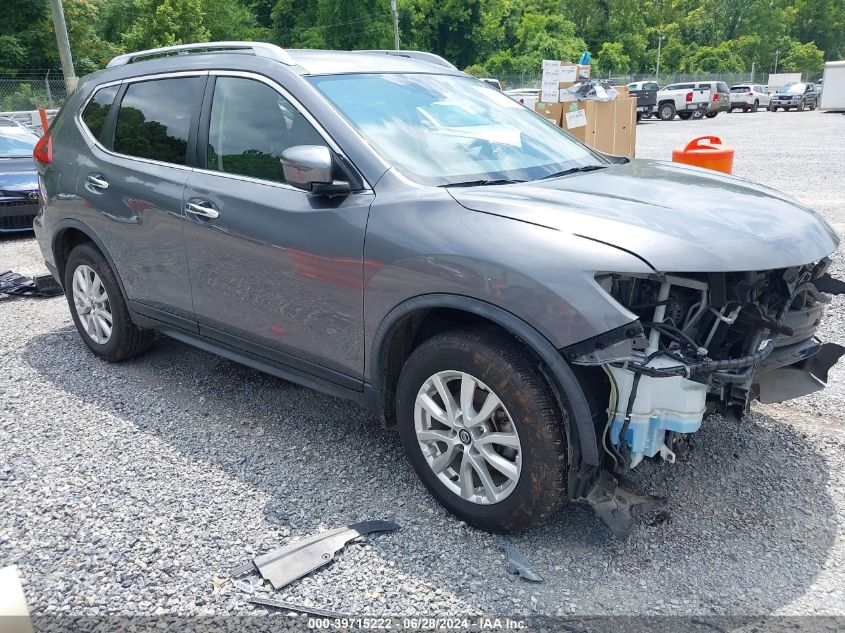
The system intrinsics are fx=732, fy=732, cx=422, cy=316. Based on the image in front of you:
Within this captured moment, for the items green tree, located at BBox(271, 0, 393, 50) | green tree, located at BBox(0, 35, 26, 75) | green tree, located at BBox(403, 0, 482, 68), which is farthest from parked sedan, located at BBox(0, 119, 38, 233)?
green tree, located at BBox(403, 0, 482, 68)

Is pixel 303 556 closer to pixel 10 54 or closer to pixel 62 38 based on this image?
pixel 62 38

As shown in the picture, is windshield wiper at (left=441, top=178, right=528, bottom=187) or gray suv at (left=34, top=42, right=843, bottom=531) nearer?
gray suv at (left=34, top=42, right=843, bottom=531)

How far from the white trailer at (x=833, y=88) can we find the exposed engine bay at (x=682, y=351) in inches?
1598

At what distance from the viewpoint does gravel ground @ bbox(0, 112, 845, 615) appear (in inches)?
107

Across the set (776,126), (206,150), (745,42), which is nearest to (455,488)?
(206,150)

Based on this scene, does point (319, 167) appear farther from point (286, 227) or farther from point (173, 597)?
point (173, 597)

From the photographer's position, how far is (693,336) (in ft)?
9.12

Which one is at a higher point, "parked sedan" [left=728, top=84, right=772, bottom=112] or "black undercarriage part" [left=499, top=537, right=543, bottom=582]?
"black undercarriage part" [left=499, top=537, right=543, bottom=582]

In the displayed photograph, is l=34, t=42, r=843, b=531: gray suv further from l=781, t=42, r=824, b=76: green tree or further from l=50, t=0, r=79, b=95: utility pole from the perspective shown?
l=781, t=42, r=824, b=76: green tree

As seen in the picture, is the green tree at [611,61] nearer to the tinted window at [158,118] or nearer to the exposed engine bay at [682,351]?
the tinted window at [158,118]

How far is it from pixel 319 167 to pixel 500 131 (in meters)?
1.12

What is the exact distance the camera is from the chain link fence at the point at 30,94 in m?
26.7

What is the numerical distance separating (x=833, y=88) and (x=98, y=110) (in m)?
41.7

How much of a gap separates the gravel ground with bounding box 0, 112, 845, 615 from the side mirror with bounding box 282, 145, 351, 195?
4.54ft
